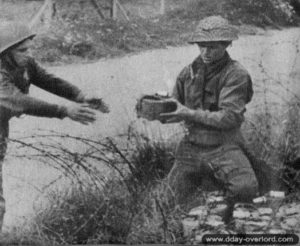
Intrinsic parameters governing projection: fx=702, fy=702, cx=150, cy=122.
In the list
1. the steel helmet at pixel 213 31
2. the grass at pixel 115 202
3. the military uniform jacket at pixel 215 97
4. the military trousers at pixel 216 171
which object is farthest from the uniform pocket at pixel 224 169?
the steel helmet at pixel 213 31

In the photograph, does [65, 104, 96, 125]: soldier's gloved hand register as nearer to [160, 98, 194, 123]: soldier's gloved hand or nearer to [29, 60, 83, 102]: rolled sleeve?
[29, 60, 83, 102]: rolled sleeve

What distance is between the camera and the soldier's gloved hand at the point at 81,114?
610cm

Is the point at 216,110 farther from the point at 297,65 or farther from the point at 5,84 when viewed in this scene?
the point at 5,84

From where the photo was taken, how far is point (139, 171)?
6188 mm

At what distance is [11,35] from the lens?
599 cm

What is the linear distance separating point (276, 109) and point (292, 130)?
0.24m

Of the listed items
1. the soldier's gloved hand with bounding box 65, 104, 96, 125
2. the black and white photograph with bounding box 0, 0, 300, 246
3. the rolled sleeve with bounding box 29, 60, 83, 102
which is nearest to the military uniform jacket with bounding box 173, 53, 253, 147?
the black and white photograph with bounding box 0, 0, 300, 246

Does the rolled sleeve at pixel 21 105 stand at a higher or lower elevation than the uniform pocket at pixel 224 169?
higher

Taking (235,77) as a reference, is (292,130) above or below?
below

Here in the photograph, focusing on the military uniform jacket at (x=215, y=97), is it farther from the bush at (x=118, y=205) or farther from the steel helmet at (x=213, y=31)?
the bush at (x=118, y=205)

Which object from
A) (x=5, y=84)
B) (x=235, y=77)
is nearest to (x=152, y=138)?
(x=235, y=77)

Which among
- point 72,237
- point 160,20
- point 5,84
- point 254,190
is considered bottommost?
point 72,237

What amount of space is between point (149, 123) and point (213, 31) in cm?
98

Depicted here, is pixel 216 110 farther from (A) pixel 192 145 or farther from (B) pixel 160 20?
(B) pixel 160 20
